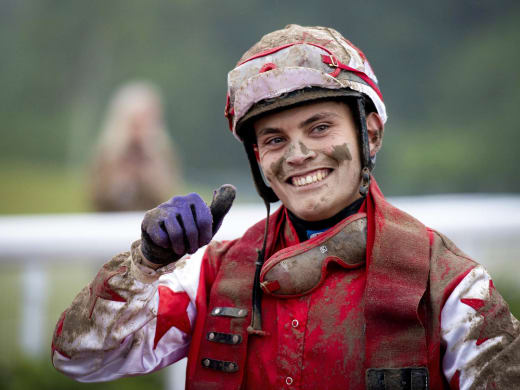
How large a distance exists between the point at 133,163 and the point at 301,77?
181 inches

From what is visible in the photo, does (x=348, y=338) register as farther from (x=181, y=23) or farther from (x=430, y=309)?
(x=181, y=23)

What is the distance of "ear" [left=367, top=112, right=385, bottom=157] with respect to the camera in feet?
8.41

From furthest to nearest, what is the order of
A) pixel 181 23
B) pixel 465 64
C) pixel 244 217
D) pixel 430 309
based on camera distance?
pixel 181 23
pixel 465 64
pixel 244 217
pixel 430 309

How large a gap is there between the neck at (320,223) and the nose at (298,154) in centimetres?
25

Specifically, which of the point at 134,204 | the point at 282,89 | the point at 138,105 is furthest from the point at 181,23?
the point at 282,89

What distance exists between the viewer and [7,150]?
966cm

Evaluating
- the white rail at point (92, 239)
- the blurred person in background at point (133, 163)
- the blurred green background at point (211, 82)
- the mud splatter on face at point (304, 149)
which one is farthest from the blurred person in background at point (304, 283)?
the blurred green background at point (211, 82)

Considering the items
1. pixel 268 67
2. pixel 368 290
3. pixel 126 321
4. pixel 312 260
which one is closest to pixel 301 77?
pixel 268 67

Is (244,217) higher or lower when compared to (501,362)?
higher

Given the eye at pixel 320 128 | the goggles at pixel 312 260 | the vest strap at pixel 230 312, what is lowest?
the vest strap at pixel 230 312

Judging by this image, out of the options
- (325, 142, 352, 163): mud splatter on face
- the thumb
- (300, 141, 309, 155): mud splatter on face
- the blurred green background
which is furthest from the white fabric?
the blurred green background

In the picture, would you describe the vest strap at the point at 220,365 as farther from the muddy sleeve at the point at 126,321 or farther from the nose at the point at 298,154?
the nose at the point at 298,154

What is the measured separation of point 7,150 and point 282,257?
27.7 ft

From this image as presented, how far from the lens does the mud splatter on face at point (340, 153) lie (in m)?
2.37
